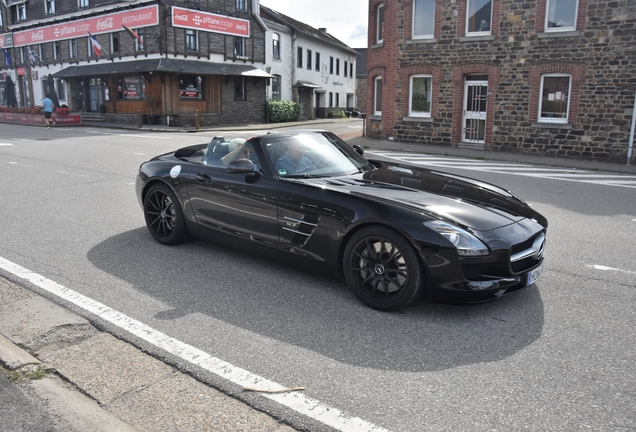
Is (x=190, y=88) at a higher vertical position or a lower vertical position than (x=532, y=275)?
higher

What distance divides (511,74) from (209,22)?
22.2 m

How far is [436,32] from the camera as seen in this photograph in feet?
64.3

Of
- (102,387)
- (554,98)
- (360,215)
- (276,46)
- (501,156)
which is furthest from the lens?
(276,46)

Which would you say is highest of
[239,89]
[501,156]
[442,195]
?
[239,89]

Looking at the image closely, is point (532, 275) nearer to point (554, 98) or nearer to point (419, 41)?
point (554, 98)

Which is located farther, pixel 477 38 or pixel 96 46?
pixel 96 46

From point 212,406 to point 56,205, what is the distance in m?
6.50

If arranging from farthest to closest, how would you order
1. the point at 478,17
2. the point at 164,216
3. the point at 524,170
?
1. the point at 478,17
2. the point at 524,170
3. the point at 164,216

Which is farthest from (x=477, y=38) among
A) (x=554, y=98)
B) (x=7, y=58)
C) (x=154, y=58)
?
(x=7, y=58)

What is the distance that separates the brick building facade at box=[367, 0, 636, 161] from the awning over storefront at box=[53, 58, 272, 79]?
14209 mm

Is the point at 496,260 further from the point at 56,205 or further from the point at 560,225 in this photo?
the point at 56,205

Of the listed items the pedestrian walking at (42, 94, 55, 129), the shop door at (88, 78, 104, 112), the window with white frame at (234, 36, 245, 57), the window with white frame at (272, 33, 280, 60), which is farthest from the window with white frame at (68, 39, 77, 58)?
the window with white frame at (272, 33, 280, 60)

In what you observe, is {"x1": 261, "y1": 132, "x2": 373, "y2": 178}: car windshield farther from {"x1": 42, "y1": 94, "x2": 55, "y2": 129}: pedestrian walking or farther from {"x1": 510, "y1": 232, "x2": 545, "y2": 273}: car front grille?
{"x1": 42, "y1": 94, "x2": 55, "y2": 129}: pedestrian walking

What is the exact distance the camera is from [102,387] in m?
3.17
